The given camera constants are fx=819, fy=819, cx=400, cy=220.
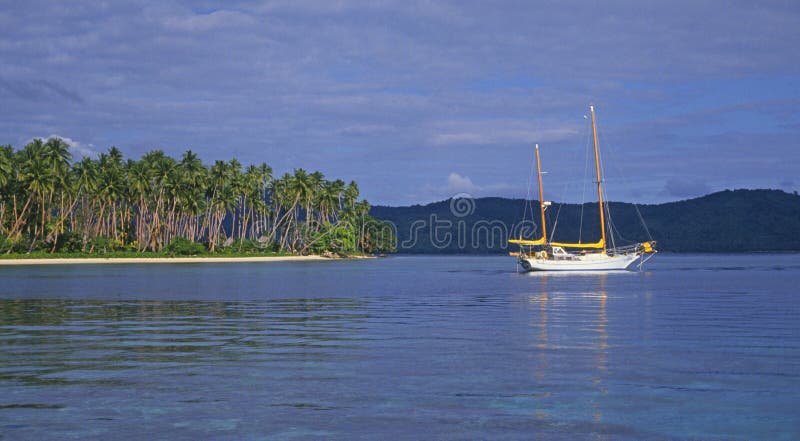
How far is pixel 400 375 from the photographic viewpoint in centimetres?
1833

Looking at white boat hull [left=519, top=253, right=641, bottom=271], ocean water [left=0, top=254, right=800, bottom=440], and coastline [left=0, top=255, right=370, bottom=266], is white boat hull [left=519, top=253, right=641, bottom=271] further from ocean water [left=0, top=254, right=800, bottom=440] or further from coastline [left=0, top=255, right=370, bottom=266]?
coastline [left=0, top=255, right=370, bottom=266]

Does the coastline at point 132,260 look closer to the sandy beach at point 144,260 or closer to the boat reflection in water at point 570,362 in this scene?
the sandy beach at point 144,260

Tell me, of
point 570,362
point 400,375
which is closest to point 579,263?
point 570,362

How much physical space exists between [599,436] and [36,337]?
20.3 meters

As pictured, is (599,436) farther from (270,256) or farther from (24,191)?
(270,256)

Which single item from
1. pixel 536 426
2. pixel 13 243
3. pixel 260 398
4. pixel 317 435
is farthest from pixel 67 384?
pixel 13 243

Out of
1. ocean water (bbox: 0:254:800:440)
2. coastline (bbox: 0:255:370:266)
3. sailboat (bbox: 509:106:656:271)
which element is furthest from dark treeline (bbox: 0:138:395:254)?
ocean water (bbox: 0:254:800:440)

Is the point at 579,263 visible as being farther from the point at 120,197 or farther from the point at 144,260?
the point at 120,197

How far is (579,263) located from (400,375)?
84.2m

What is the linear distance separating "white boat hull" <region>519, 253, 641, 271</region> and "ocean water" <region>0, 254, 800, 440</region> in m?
62.4

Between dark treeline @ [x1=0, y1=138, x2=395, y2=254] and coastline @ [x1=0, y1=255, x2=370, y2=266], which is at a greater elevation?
dark treeline @ [x1=0, y1=138, x2=395, y2=254]

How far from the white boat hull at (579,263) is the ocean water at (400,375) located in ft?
205

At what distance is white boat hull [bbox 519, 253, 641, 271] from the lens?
99.7 meters

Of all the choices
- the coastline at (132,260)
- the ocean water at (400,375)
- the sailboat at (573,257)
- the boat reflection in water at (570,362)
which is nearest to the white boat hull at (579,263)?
the sailboat at (573,257)
